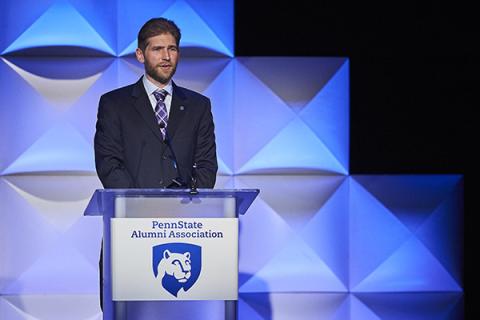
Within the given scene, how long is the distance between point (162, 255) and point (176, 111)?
3.52 ft

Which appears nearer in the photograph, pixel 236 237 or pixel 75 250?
pixel 236 237

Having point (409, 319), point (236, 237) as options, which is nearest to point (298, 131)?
point (409, 319)

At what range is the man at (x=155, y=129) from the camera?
13.4 feet

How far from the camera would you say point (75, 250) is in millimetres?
5500

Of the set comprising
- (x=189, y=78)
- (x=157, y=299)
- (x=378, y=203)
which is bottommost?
(x=157, y=299)

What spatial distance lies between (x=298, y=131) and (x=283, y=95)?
26 cm

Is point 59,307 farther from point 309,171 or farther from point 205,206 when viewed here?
point 205,206

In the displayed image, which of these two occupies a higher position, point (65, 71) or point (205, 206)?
point (65, 71)

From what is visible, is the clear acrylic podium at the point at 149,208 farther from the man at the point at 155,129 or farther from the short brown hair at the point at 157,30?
the short brown hair at the point at 157,30

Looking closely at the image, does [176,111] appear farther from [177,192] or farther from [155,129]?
[177,192]

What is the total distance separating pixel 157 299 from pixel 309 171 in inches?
97.8

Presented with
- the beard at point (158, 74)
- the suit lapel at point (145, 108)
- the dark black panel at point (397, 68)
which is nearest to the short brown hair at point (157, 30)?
the beard at point (158, 74)

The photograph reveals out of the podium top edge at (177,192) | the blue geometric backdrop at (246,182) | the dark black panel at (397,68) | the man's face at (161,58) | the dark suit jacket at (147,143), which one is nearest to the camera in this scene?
the podium top edge at (177,192)

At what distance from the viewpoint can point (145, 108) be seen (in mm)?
4195
